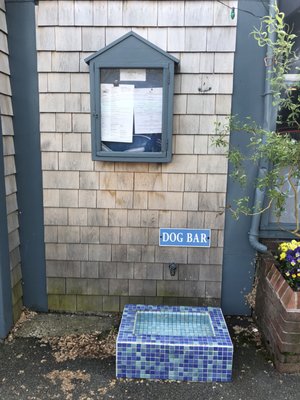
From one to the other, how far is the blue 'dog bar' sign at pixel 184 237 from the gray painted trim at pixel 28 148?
1030 mm

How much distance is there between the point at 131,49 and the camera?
107 inches

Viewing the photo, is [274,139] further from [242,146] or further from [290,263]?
[290,263]

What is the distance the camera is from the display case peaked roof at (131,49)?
268 cm

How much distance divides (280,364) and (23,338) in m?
1.88

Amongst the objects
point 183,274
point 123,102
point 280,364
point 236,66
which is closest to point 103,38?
point 123,102

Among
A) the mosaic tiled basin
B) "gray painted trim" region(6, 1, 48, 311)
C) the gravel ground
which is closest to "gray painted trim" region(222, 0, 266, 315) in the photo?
the gravel ground

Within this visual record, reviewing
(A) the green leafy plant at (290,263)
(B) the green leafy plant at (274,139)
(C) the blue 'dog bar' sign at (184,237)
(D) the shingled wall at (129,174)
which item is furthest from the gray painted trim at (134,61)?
(A) the green leafy plant at (290,263)

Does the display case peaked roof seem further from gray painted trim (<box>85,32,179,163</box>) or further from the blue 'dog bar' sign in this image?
the blue 'dog bar' sign

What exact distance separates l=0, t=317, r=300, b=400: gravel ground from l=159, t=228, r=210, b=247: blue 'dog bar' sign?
2.72ft

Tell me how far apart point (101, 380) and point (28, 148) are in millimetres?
1812

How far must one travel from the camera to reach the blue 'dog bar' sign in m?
3.03

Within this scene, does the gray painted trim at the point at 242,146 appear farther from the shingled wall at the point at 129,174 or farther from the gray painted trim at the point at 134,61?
the gray painted trim at the point at 134,61

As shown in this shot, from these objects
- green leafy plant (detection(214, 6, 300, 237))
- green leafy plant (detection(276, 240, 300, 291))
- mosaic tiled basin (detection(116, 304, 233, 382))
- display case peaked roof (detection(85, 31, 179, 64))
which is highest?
display case peaked roof (detection(85, 31, 179, 64))

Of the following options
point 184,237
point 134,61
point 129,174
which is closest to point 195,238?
point 184,237
